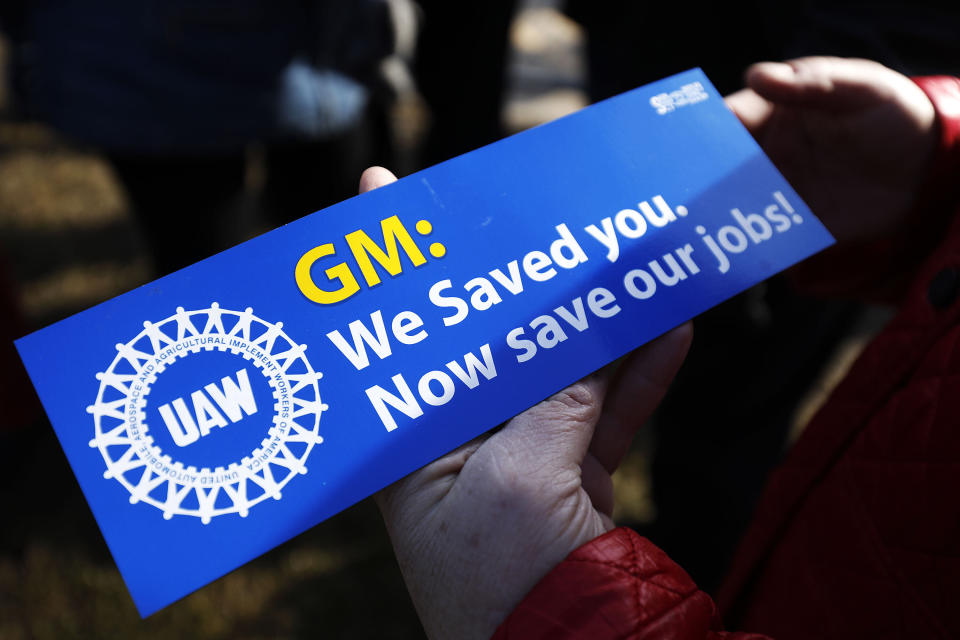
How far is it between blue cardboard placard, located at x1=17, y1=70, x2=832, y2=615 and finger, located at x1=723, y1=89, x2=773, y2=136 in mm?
215

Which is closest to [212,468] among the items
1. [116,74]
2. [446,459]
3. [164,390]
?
[164,390]

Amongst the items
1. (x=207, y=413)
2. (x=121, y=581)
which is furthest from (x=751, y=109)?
(x=121, y=581)

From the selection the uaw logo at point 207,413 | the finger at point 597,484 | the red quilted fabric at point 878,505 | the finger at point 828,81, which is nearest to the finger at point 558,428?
the finger at point 597,484

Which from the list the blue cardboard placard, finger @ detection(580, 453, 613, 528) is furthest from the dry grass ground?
the blue cardboard placard

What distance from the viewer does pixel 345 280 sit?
0.67 m

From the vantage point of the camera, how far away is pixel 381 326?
66 cm

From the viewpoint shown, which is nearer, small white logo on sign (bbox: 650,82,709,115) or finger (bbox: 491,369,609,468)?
finger (bbox: 491,369,609,468)

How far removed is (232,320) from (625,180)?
0.49 m

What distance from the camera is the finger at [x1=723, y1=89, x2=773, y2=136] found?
982mm

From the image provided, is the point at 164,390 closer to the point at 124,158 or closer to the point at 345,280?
the point at 345,280

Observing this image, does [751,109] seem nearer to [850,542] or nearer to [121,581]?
[850,542]

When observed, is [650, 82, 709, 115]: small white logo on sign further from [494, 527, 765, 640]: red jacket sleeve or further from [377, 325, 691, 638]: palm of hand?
[494, 527, 765, 640]: red jacket sleeve

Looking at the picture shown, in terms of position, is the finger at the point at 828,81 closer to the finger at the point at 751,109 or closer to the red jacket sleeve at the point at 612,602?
the finger at the point at 751,109

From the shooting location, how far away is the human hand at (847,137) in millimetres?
865
